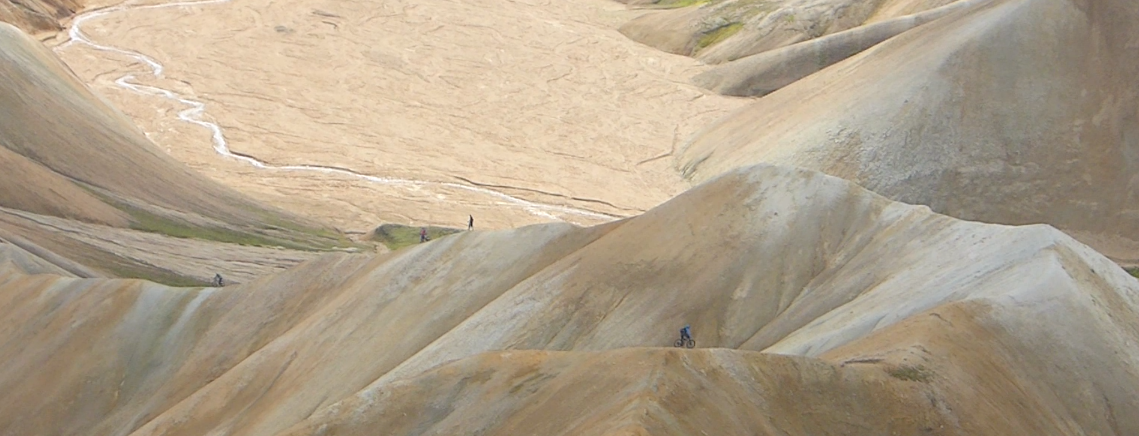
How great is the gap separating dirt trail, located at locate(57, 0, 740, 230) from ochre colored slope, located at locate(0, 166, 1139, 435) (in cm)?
1641

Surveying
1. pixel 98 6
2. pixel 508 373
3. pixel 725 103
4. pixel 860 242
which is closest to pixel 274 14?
pixel 98 6

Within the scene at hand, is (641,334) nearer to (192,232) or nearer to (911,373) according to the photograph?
(911,373)

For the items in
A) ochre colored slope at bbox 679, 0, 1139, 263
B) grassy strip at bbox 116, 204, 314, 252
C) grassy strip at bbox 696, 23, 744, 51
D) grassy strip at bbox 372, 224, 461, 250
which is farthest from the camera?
grassy strip at bbox 696, 23, 744, 51

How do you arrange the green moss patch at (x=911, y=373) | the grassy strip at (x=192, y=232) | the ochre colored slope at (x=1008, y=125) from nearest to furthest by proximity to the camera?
the green moss patch at (x=911, y=373) → the grassy strip at (x=192, y=232) → the ochre colored slope at (x=1008, y=125)

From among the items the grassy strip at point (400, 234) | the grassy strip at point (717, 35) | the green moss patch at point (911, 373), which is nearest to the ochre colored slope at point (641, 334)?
the green moss patch at point (911, 373)

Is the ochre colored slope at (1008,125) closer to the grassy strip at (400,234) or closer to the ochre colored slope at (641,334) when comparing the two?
the grassy strip at (400,234)

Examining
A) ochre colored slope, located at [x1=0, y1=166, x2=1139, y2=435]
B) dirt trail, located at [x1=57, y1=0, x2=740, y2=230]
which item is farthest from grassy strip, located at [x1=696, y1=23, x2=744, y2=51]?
ochre colored slope, located at [x1=0, y1=166, x2=1139, y2=435]

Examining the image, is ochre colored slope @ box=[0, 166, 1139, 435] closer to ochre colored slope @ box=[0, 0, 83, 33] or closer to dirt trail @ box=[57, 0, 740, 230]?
dirt trail @ box=[57, 0, 740, 230]

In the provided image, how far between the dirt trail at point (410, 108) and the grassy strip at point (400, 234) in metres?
1.30

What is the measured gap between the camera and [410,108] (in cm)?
6016

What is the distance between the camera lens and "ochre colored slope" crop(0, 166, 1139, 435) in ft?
58.9

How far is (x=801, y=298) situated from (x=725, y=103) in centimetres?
3626

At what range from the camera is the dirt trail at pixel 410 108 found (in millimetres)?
49969

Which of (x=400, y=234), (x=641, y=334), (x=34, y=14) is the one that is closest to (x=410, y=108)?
(x=400, y=234)
